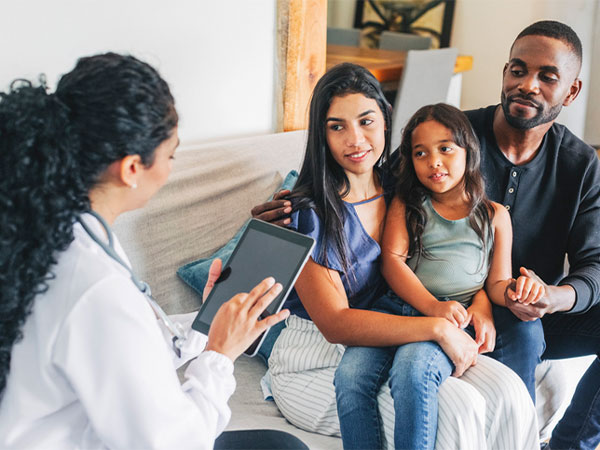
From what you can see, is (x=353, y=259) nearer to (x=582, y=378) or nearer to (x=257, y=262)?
(x=257, y=262)

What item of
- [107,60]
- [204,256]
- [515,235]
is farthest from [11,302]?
[515,235]

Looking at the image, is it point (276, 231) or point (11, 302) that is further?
point (276, 231)

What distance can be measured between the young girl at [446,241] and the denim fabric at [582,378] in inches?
7.1

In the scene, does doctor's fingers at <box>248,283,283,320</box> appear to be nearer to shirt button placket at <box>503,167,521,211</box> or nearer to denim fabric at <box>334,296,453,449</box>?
denim fabric at <box>334,296,453,449</box>

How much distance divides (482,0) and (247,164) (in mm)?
4230

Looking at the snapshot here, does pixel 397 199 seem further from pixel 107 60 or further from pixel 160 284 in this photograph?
pixel 107 60

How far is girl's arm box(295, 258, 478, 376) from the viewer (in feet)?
4.47

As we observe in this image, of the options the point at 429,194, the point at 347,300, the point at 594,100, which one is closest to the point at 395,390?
the point at 347,300

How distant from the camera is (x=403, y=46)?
16.4 feet

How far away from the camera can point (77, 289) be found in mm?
841

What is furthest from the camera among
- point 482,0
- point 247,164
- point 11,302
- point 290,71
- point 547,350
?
point 482,0

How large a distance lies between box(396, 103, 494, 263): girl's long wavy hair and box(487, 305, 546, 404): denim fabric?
0.17m

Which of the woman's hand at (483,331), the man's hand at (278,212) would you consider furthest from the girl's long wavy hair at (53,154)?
the woman's hand at (483,331)

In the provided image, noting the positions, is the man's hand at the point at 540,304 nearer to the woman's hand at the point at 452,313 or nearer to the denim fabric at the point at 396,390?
A: the woman's hand at the point at 452,313
